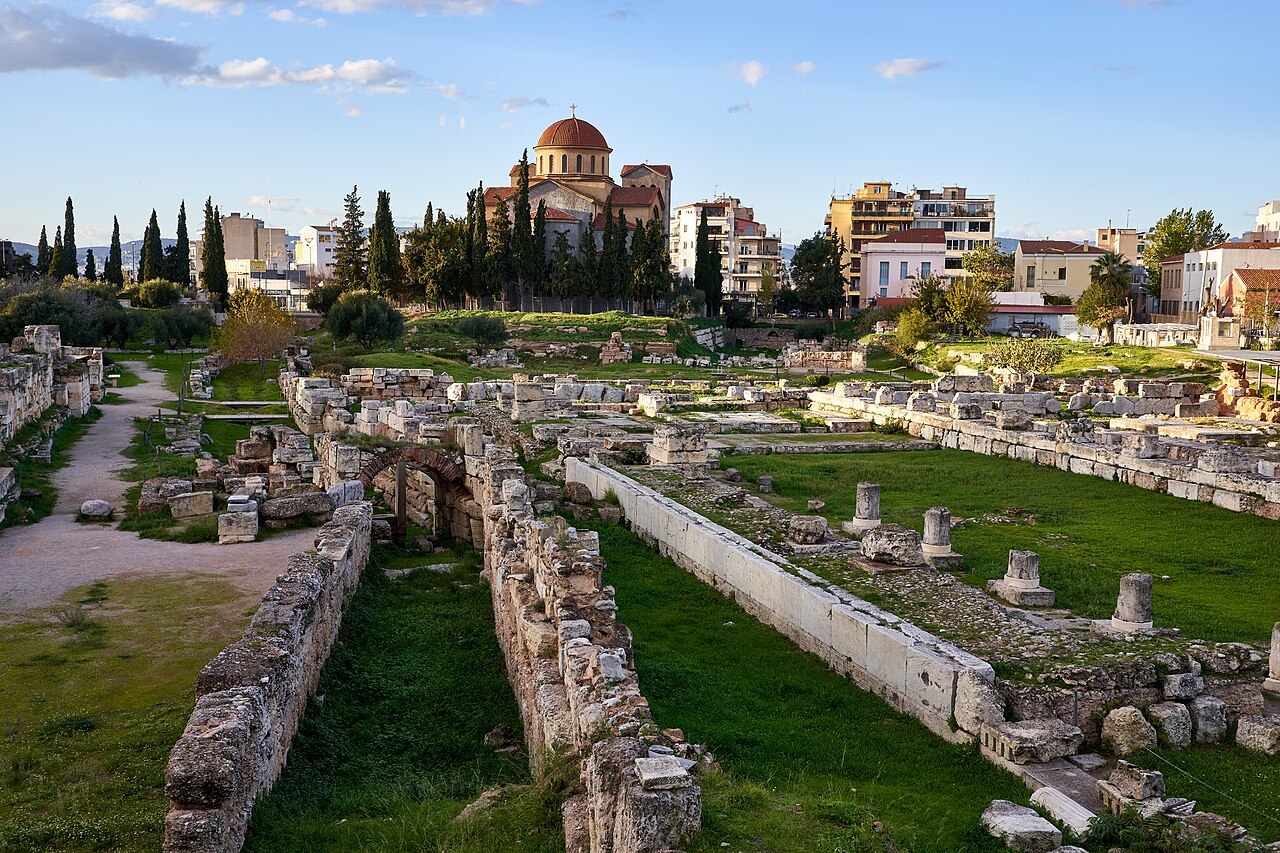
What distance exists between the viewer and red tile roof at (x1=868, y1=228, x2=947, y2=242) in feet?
294

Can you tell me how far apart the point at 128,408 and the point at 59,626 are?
2548cm

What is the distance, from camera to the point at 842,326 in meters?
79.2

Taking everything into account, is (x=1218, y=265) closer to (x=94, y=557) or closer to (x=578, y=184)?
(x=578, y=184)

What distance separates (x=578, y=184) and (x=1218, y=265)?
41.5m

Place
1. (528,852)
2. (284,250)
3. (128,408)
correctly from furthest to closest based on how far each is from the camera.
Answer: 1. (284,250)
2. (128,408)
3. (528,852)

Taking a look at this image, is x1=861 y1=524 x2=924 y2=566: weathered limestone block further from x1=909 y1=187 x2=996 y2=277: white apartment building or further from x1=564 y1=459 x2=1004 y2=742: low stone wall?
x1=909 y1=187 x2=996 y2=277: white apartment building

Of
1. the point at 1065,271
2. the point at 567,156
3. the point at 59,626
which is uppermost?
the point at 567,156

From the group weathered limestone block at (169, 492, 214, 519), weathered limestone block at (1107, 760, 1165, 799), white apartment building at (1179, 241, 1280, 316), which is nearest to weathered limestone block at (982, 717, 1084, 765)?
weathered limestone block at (1107, 760, 1165, 799)

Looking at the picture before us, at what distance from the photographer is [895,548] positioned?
1310cm

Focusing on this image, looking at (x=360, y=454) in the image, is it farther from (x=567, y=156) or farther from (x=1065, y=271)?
(x=1065, y=271)

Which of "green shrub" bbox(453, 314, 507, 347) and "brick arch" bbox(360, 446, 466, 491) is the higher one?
"green shrub" bbox(453, 314, 507, 347)

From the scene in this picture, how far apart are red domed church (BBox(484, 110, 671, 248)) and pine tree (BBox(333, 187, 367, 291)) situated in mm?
9265

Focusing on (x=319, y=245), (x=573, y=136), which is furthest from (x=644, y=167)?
(x=319, y=245)

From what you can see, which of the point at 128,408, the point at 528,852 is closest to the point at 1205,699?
the point at 528,852
